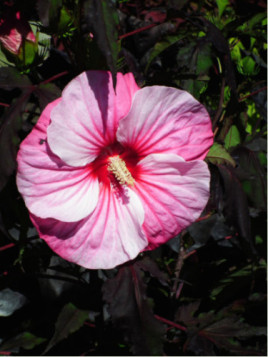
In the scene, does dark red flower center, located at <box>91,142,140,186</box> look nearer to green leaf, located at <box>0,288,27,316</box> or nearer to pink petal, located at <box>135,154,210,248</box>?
pink petal, located at <box>135,154,210,248</box>

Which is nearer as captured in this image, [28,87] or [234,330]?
[28,87]

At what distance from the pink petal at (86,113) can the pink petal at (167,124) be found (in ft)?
0.08

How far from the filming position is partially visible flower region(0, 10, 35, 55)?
1.98 ft

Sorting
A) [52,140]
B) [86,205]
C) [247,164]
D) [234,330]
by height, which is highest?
[52,140]

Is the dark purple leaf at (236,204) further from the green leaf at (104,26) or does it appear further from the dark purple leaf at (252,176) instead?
the green leaf at (104,26)

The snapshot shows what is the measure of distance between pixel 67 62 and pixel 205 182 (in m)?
0.43

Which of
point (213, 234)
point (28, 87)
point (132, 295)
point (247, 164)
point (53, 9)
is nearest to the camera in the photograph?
point (53, 9)

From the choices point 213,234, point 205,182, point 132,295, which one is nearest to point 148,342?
point 132,295

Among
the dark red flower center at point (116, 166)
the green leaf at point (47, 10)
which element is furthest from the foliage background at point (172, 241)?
the dark red flower center at point (116, 166)

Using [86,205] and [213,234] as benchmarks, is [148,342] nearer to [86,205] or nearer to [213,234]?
[86,205]

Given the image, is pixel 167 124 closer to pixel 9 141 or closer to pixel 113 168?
pixel 113 168

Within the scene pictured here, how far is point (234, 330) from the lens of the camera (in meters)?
0.94

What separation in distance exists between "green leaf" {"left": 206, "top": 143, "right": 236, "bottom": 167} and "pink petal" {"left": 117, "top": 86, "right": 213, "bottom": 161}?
39mm

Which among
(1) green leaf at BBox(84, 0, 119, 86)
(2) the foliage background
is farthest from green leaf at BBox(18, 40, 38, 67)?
(1) green leaf at BBox(84, 0, 119, 86)
